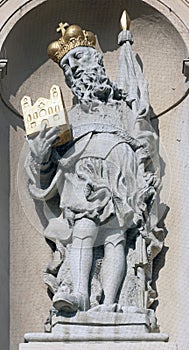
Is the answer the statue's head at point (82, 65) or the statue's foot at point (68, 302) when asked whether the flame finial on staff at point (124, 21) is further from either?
the statue's foot at point (68, 302)

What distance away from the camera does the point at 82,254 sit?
6277 mm

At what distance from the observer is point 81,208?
6332 mm

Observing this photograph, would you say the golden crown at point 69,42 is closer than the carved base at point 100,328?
No

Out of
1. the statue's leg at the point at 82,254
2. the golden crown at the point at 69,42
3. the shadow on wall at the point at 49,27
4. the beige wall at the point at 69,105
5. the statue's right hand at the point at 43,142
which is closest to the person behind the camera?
the statue's leg at the point at 82,254

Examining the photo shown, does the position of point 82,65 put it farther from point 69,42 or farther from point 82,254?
point 82,254

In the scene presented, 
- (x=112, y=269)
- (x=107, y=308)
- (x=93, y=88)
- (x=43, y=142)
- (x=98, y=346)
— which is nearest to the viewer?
(x=98, y=346)

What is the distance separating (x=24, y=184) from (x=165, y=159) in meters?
0.65

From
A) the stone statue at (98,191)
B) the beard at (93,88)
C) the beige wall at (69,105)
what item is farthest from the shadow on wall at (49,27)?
the beard at (93,88)

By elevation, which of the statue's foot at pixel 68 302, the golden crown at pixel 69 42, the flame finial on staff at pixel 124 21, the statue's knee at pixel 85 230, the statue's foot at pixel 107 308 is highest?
the flame finial on staff at pixel 124 21

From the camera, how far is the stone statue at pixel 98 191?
6.27m

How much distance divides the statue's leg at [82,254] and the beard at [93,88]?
576mm

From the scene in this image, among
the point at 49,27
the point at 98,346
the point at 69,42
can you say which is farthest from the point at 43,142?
the point at 98,346

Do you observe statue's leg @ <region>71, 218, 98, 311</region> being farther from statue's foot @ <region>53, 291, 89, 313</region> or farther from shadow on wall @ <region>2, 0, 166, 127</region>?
shadow on wall @ <region>2, 0, 166, 127</region>

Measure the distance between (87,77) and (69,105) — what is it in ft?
1.17
